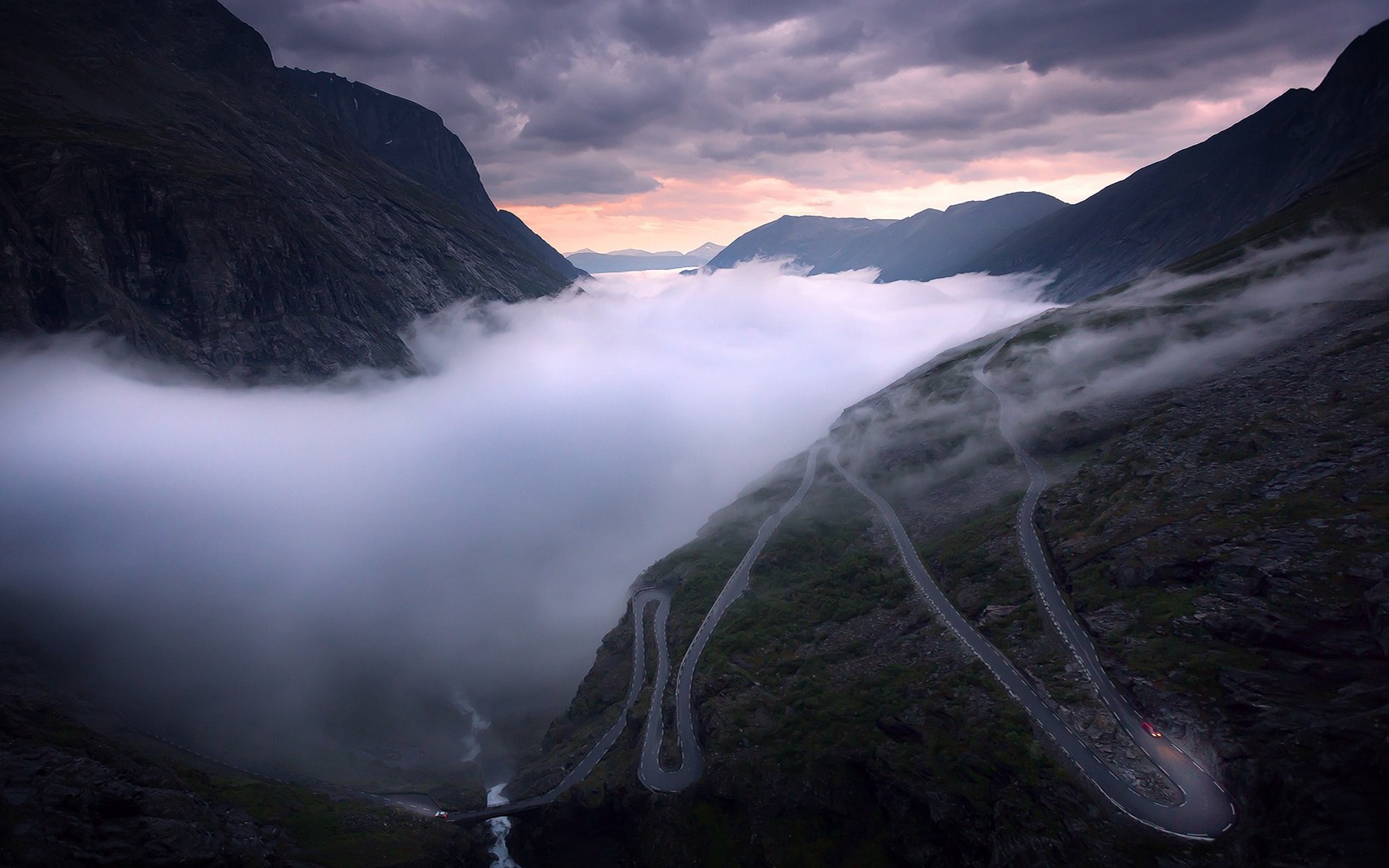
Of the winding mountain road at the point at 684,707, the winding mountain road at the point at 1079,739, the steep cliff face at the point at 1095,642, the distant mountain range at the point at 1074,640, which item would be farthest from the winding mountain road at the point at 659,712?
the winding mountain road at the point at 1079,739

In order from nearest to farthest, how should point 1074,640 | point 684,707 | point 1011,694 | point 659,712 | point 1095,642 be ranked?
1. point 1011,694
2. point 1095,642
3. point 1074,640
4. point 684,707
5. point 659,712

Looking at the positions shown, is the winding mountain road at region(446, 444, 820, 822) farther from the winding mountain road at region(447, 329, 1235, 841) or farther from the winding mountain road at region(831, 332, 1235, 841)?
the winding mountain road at region(831, 332, 1235, 841)

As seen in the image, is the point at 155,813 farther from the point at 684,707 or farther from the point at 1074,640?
the point at 1074,640

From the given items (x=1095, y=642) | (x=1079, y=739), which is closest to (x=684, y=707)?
(x=1079, y=739)

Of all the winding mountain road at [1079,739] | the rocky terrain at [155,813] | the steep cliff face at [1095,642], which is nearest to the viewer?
the winding mountain road at [1079,739]

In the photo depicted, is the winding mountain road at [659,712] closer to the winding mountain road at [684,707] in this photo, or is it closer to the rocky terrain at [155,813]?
the winding mountain road at [684,707]

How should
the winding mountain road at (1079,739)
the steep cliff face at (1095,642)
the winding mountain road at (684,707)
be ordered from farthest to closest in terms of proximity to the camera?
the winding mountain road at (684,707)
the steep cliff face at (1095,642)
the winding mountain road at (1079,739)

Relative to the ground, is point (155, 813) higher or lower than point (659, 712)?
higher

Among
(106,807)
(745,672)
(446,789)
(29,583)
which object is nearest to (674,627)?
(745,672)

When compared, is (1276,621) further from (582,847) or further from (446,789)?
(446,789)
